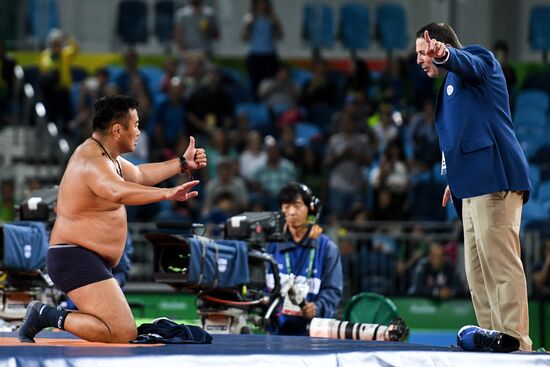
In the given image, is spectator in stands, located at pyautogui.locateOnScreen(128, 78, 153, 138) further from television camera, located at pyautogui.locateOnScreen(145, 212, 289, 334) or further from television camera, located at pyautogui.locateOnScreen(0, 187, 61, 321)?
television camera, located at pyautogui.locateOnScreen(145, 212, 289, 334)

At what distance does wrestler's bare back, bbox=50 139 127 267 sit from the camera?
7.46m

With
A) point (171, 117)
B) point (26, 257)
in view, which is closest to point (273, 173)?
point (171, 117)

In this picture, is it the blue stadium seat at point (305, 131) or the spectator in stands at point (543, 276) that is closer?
the spectator in stands at point (543, 276)

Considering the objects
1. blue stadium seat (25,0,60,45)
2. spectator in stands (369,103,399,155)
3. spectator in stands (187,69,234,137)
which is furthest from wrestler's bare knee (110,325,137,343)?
blue stadium seat (25,0,60,45)

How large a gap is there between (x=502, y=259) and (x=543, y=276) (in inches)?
257

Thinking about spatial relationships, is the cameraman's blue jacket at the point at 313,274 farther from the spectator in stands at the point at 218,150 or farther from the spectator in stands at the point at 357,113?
the spectator in stands at the point at 357,113

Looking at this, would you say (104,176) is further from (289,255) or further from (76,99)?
(76,99)

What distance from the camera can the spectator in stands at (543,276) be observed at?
13516mm

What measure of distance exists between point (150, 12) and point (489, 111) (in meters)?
13.7

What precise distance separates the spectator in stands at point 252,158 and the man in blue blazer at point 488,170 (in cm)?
879

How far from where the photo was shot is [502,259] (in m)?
7.35

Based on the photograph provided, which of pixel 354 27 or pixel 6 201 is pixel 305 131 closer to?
pixel 354 27

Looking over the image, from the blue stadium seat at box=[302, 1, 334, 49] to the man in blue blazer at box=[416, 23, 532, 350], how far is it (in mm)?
12851

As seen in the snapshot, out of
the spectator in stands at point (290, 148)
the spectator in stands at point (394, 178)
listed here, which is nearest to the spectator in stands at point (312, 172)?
the spectator in stands at point (290, 148)
